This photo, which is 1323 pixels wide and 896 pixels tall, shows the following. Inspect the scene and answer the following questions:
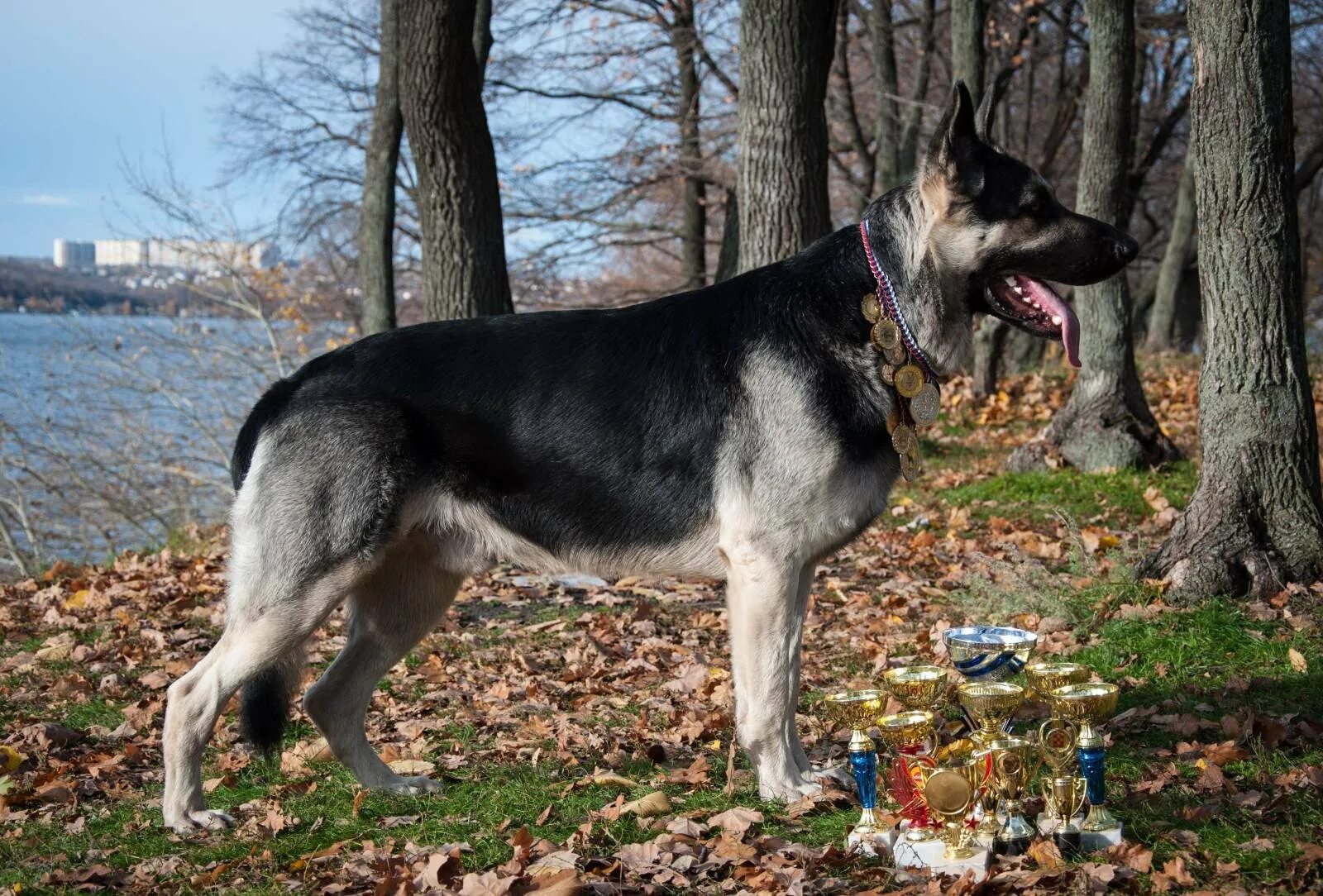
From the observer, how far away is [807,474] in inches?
163

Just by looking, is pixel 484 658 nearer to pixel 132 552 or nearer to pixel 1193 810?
pixel 1193 810

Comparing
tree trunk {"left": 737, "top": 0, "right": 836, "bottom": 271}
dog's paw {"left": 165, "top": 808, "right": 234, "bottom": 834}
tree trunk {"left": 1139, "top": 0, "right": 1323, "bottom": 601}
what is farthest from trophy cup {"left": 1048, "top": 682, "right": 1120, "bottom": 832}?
tree trunk {"left": 737, "top": 0, "right": 836, "bottom": 271}

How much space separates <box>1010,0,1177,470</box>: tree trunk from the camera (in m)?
9.53

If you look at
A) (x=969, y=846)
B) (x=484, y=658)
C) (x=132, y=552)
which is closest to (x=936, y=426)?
(x=484, y=658)

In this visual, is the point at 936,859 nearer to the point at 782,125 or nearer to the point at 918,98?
the point at 782,125

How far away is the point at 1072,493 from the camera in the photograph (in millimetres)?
8953

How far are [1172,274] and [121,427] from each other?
1729cm

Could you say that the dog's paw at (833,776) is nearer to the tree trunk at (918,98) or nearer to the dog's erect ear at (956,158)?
the dog's erect ear at (956,158)

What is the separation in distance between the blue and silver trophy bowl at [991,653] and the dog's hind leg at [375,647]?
2.12 meters

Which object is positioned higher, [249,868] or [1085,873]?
[1085,873]

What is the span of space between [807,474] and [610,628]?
3.09m

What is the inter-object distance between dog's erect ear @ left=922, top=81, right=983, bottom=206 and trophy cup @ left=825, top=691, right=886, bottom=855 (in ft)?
6.04

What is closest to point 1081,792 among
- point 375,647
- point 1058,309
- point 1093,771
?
point 1093,771

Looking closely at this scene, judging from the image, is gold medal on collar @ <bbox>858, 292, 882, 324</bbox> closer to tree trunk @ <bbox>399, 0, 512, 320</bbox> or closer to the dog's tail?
the dog's tail
